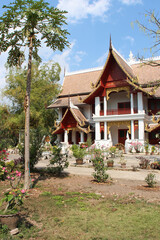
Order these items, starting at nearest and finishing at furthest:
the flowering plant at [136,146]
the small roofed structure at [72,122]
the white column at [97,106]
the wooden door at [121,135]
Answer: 1. the flowering plant at [136,146]
2. the white column at [97,106]
3. the small roofed structure at [72,122]
4. the wooden door at [121,135]

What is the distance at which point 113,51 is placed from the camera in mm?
22203

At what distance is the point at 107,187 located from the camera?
25.0ft

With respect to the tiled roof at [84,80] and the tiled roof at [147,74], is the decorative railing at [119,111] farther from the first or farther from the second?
the tiled roof at [84,80]

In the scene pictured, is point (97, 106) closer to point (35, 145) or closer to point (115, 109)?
point (115, 109)

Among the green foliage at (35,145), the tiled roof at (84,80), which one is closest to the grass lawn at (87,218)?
the green foliage at (35,145)

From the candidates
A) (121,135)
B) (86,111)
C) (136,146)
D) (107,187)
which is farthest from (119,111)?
(107,187)

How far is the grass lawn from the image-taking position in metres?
3.95

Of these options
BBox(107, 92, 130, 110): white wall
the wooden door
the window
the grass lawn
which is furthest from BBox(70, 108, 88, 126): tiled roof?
the grass lawn

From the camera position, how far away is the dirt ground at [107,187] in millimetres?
6617

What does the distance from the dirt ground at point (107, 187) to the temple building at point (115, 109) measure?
12770 mm

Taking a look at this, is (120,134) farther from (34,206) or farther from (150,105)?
(34,206)

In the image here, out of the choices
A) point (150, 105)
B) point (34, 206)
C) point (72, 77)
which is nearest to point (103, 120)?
point (150, 105)

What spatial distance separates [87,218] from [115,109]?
64.6 feet

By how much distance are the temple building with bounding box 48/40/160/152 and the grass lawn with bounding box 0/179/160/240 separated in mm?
15270
